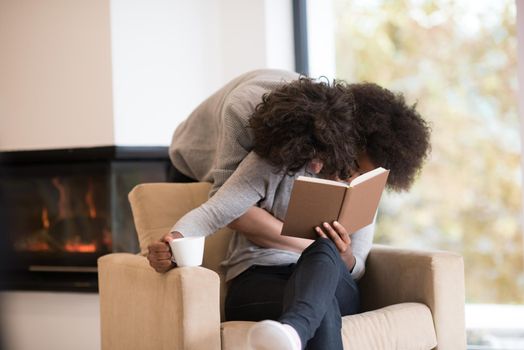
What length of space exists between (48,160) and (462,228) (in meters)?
2.01

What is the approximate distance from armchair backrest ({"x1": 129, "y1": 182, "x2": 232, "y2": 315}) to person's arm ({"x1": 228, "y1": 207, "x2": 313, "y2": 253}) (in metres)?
0.21

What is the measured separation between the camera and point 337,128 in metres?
1.90

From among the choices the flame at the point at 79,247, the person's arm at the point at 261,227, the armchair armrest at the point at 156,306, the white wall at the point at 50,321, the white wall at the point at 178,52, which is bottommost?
the white wall at the point at 50,321

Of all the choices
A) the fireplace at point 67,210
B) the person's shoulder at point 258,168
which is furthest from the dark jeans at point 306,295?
the fireplace at point 67,210

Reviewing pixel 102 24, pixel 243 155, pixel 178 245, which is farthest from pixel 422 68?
pixel 178 245

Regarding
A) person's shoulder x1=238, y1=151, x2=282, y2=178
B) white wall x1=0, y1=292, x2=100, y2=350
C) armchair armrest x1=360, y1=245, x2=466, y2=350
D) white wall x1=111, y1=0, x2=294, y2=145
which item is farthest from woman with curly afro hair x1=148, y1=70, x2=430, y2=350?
white wall x1=0, y1=292, x2=100, y2=350

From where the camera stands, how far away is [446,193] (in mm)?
3645

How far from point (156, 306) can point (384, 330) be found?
1.98ft

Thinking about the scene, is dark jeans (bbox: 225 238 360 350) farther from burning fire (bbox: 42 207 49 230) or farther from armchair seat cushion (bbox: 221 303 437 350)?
burning fire (bbox: 42 207 49 230)

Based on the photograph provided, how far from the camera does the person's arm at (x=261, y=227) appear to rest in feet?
6.84

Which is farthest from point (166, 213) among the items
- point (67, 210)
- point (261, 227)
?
point (67, 210)

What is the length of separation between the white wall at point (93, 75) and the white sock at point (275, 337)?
2.06 meters

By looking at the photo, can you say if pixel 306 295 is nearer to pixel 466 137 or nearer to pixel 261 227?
pixel 261 227

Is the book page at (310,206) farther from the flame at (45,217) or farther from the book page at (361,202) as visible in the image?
the flame at (45,217)
